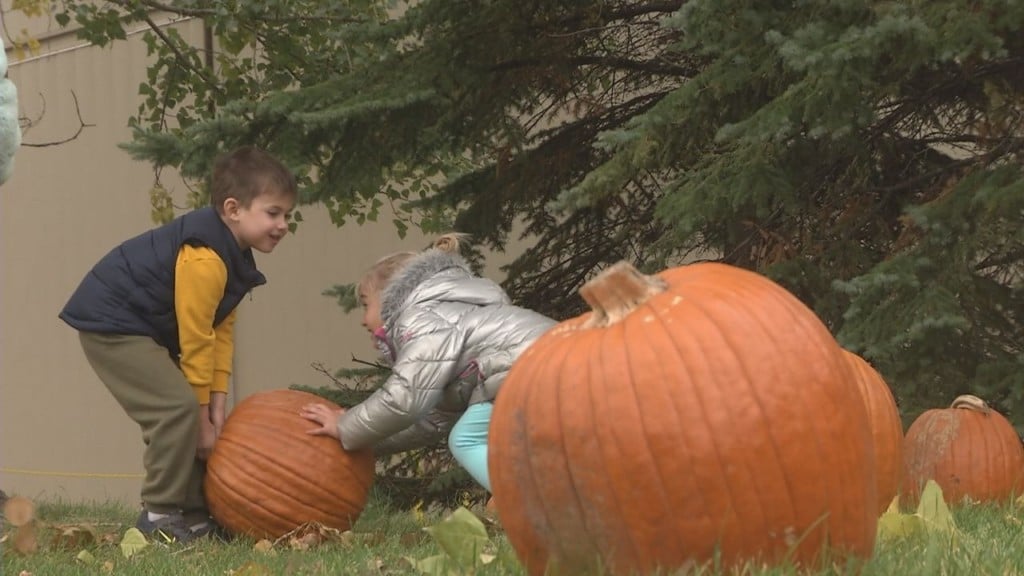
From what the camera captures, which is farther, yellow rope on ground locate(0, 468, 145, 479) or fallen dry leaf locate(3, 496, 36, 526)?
yellow rope on ground locate(0, 468, 145, 479)

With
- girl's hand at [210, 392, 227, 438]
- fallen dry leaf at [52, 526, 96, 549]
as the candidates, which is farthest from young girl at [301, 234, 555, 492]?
fallen dry leaf at [52, 526, 96, 549]

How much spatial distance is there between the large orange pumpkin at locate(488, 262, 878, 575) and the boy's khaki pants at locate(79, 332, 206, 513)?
7.66 ft

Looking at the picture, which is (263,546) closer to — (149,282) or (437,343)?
(437,343)

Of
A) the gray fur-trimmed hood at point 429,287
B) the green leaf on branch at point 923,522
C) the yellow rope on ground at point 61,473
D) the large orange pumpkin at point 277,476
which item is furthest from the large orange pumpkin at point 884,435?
the yellow rope on ground at point 61,473

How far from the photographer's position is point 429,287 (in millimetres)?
4508

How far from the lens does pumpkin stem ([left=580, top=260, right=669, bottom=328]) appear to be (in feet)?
8.13

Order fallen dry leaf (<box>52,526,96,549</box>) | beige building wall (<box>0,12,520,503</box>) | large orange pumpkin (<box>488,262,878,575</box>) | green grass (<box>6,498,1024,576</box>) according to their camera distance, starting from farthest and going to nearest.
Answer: beige building wall (<box>0,12,520,503</box>) → fallen dry leaf (<box>52,526,96,549</box>) → green grass (<box>6,498,1024,576</box>) → large orange pumpkin (<box>488,262,878,575</box>)

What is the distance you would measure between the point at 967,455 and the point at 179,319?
2.92 m

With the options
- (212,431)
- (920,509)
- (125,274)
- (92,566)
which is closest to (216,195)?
(125,274)

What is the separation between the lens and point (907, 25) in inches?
163

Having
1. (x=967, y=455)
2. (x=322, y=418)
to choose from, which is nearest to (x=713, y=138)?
(x=967, y=455)

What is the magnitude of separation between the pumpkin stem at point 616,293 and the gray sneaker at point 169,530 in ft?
8.10

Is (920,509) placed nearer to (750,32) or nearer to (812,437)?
(812,437)

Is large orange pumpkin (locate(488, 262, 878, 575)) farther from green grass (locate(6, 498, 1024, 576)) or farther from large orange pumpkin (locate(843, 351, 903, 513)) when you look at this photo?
large orange pumpkin (locate(843, 351, 903, 513))
